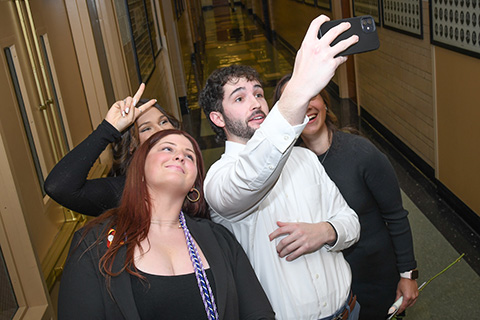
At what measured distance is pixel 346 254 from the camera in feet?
7.45

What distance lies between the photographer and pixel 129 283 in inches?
60.1

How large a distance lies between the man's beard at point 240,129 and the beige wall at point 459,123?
8.28 feet

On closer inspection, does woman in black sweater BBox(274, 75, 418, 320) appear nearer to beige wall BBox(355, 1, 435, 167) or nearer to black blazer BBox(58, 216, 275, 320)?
black blazer BBox(58, 216, 275, 320)

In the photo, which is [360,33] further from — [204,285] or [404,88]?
[404,88]

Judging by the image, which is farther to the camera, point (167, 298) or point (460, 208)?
point (460, 208)

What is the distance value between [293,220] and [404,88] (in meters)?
4.22

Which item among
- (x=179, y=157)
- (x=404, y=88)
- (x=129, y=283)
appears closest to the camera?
(x=129, y=283)

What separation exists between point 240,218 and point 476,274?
250 cm

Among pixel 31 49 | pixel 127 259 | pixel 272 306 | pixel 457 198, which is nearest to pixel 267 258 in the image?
pixel 272 306

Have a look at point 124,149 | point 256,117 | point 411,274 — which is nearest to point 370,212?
point 411,274

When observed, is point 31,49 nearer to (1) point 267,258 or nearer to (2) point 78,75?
(2) point 78,75

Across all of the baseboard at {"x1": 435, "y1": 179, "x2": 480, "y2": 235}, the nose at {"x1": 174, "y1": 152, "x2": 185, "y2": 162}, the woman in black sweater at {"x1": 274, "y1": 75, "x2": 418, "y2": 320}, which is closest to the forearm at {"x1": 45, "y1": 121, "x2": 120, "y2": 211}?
the nose at {"x1": 174, "y1": 152, "x2": 185, "y2": 162}

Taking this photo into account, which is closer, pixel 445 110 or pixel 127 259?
pixel 127 259

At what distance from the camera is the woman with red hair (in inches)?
59.9
